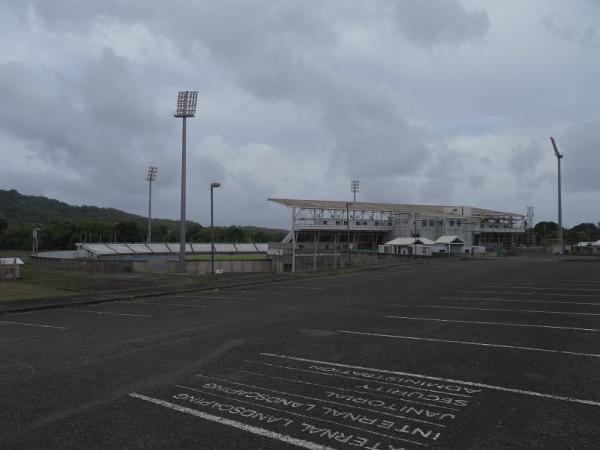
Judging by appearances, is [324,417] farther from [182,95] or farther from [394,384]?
[182,95]

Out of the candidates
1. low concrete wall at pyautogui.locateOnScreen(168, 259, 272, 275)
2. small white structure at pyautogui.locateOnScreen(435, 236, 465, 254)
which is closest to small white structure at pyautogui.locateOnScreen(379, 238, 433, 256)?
small white structure at pyautogui.locateOnScreen(435, 236, 465, 254)

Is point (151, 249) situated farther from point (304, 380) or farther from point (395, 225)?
point (304, 380)

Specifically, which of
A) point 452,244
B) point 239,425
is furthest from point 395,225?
point 239,425

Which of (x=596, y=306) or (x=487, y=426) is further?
(x=596, y=306)

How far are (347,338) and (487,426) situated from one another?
4878mm

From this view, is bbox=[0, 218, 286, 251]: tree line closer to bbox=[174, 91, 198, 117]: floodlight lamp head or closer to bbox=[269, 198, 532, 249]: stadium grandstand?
bbox=[269, 198, 532, 249]: stadium grandstand

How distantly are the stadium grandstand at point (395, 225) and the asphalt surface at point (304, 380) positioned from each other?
233 ft

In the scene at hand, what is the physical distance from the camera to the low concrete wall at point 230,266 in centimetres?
4475

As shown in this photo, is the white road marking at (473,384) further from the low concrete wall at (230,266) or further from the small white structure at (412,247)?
the small white structure at (412,247)

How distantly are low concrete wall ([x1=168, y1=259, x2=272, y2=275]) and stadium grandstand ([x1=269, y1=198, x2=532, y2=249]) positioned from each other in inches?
1389

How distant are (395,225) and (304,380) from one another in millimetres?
96408

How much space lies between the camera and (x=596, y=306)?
14352 mm

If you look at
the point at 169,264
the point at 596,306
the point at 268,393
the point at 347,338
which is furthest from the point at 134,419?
the point at 169,264

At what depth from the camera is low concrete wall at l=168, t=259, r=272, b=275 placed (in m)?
44.8
